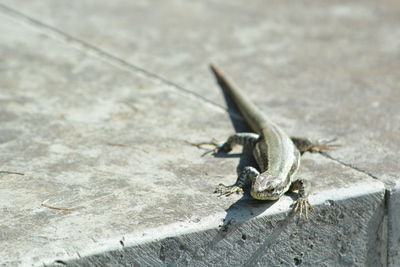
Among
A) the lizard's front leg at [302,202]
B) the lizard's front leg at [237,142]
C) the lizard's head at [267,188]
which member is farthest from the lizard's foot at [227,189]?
the lizard's front leg at [237,142]

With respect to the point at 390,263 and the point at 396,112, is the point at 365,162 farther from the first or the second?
the point at 396,112

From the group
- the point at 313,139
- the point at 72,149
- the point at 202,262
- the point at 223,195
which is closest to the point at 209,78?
the point at 313,139

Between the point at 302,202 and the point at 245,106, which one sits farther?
the point at 245,106

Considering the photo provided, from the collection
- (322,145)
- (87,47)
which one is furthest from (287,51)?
(322,145)

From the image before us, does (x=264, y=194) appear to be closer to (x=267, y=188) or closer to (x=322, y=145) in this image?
A: (x=267, y=188)

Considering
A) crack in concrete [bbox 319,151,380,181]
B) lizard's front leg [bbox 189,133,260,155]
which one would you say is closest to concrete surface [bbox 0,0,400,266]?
crack in concrete [bbox 319,151,380,181]

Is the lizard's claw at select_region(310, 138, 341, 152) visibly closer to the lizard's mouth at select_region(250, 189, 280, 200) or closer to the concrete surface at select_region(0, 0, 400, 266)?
the concrete surface at select_region(0, 0, 400, 266)

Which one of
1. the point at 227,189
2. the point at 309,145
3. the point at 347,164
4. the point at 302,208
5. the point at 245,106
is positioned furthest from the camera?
the point at 245,106
